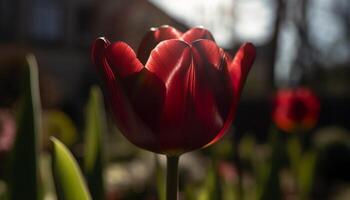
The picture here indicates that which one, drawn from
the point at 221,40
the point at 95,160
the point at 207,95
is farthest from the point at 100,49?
the point at 221,40

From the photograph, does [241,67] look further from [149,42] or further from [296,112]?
[296,112]

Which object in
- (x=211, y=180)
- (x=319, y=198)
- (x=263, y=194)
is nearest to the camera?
(x=263, y=194)

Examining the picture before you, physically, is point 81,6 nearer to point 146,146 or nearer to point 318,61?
point 318,61

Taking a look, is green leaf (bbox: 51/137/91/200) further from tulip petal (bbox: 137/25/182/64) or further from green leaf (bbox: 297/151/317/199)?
green leaf (bbox: 297/151/317/199)

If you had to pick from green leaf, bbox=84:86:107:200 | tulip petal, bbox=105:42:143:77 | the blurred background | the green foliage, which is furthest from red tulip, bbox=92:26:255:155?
the blurred background

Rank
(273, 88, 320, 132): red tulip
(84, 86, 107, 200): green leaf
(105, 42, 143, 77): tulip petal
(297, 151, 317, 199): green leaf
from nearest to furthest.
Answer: (105, 42, 143, 77): tulip petal
(84, 86, 107, 200): green leaf
(297, 151, 317, 199): green leaf
(273, 88, 320, 132): red tulip

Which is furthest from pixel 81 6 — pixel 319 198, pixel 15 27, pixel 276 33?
pixel 319 198

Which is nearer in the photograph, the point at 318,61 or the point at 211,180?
the point at 211,180

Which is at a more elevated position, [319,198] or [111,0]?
[319,198]
